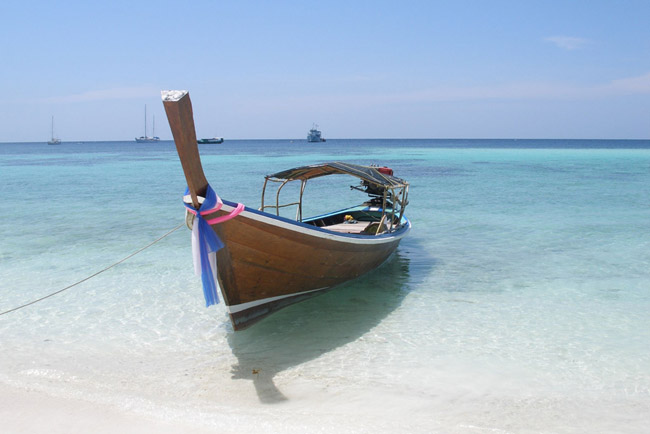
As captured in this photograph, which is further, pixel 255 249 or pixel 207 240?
pixel 255 249

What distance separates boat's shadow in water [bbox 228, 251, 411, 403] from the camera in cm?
564

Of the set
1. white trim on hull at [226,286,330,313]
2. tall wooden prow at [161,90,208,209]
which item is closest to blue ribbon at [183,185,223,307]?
tall wooden prow at [161,90,208,209]

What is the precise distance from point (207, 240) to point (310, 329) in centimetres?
219

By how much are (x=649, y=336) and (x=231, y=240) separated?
17.3ft

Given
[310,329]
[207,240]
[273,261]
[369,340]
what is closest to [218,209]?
[207,240]

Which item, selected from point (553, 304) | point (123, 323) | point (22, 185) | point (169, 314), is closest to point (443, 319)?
point (553, 304)

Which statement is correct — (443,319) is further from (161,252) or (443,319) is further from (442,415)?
(161,252)

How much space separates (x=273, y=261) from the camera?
6.22 meters

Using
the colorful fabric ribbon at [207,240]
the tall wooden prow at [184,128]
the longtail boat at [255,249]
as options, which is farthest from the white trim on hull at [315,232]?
the tall wooden prow at [184,128]

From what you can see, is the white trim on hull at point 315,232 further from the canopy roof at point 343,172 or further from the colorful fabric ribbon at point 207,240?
the canopy roof at point 343,172

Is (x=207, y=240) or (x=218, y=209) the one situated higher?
(x=218, y=209)

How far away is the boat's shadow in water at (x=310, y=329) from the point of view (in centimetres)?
564

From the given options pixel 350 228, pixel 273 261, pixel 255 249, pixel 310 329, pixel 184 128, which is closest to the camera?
pixel 184 128

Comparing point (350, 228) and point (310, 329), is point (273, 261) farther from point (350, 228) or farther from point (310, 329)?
point (350, 228)
